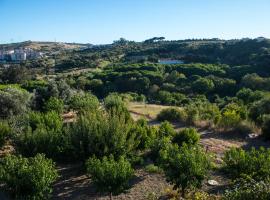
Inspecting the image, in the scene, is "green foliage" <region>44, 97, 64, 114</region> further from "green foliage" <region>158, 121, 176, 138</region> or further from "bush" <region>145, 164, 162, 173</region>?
"bush" <region>145, 164, 162, 173</region>

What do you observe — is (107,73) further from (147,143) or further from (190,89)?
(147,143)

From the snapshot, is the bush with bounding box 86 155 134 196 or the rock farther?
the rock

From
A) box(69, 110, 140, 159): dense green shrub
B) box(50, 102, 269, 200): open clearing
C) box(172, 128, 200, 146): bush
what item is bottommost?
box(50, 102, 269, 200): open clearing

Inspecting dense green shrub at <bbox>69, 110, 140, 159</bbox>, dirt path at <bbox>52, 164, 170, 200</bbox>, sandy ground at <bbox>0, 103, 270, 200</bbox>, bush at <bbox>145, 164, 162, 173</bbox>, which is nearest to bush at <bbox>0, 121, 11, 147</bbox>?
sandy ground at <bbox>0, 103, 270, 200</bbox>

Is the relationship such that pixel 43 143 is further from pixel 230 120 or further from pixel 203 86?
pixel 203 86

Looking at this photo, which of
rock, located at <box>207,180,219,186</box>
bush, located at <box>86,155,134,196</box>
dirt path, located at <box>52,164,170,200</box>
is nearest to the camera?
bush, located at <box>86,155,134,196</box>

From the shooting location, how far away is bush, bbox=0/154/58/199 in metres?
8.74

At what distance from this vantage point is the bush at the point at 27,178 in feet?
28.7

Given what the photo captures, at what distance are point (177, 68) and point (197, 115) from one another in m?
37.4

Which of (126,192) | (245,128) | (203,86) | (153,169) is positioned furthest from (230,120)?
(203,86)

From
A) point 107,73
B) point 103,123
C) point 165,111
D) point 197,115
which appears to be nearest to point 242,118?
point 197,115

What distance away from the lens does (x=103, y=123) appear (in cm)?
1164

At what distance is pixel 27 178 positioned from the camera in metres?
8.76

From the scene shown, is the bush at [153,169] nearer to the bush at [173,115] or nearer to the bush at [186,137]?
the bush at [186,137]
